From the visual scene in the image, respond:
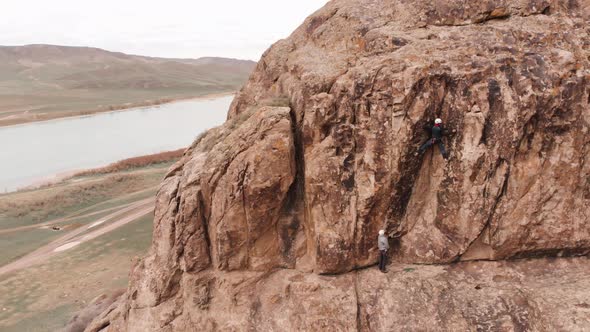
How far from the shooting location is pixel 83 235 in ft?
107

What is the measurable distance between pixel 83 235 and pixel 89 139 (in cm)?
5580

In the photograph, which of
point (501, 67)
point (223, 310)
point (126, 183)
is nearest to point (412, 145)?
point (501, 67)

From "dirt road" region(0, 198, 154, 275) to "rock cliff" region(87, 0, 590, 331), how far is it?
19071mm

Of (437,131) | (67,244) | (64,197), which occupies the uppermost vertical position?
(437,131)

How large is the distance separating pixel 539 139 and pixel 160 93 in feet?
573

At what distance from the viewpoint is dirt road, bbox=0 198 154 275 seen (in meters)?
28.1

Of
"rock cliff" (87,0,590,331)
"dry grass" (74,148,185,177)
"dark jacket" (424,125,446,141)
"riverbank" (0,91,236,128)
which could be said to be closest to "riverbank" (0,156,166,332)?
"dry grass" (74,148,185,177)

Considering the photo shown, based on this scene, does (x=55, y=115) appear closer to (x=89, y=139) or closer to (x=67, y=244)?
(x=89, y=139)

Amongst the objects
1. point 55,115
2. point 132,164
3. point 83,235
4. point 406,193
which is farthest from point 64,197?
point 55,115

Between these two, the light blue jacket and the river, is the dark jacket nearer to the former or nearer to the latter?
the light blue jacket

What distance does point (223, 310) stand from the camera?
13391mm

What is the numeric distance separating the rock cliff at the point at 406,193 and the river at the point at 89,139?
50.0 m

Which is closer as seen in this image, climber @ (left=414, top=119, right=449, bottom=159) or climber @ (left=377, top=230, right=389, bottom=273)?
climber @ (left=414, top=119, right=449, bottom=159)

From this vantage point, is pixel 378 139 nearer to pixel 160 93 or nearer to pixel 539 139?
pixel 539 139
